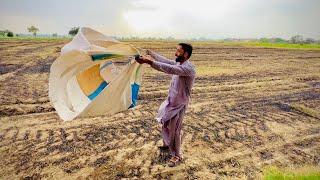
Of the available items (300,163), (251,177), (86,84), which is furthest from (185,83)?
(300,163)

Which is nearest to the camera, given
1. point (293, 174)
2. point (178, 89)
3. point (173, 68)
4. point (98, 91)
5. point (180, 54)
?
point (173, 68)

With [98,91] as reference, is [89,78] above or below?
above

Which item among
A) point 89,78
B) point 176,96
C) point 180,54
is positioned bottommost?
point 176,96

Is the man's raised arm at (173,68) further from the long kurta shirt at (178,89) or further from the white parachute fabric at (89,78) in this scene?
the white parachute fabric at (89,78)

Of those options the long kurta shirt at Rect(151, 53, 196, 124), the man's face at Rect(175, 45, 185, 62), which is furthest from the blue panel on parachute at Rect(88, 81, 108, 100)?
the man's face at Rect(175, 45, 185, 62)

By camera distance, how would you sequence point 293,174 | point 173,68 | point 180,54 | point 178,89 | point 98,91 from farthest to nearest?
point 293,174 → point 178,89 → point 180,54 → point 98,91 → point 173,68

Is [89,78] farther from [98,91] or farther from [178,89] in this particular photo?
[178,89]

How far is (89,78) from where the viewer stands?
4758mm

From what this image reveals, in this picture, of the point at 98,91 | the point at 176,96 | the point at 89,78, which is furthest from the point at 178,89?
the point at 89,78

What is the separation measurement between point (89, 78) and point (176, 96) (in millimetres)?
1240

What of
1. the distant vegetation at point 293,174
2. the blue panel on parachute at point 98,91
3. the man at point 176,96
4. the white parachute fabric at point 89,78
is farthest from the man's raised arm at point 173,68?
Result: the distant vegetation at point 293,174

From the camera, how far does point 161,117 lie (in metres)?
5.39

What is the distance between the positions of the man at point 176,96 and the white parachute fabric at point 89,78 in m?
0.48

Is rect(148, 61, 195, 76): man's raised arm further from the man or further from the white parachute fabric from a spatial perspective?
the white parachute fabric
